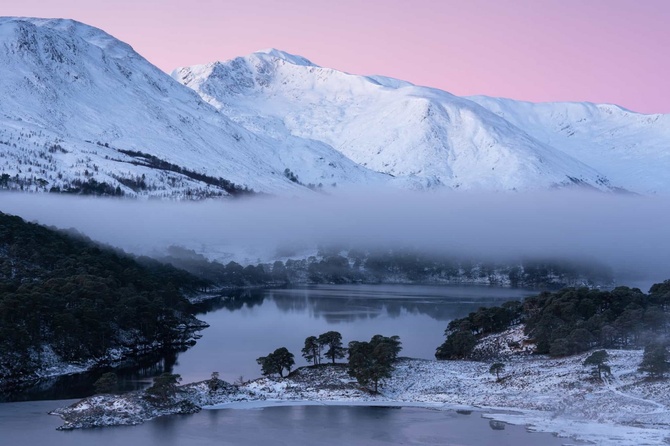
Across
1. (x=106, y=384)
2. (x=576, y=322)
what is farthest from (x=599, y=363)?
(x=106, y=384)

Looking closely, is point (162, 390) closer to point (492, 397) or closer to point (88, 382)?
point (88, 382)

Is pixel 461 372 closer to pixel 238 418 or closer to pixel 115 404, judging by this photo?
pixel 238 418

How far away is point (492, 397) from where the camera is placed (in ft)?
245

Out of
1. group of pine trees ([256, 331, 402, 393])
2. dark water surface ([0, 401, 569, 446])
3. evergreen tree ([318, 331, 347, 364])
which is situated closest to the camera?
dark water surface ([0, 401, 569, 446])

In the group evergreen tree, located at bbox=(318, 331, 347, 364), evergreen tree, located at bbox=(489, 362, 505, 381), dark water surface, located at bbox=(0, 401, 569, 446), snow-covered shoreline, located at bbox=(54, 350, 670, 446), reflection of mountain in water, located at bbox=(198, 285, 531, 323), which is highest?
reflection of mountain in water, located at bbox=(198, 285, 531, 323)

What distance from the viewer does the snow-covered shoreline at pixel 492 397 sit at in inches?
2537

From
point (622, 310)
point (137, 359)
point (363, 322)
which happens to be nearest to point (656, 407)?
point (622, 310)

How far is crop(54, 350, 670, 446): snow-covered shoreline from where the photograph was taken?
211 feet

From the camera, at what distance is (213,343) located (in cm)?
11519

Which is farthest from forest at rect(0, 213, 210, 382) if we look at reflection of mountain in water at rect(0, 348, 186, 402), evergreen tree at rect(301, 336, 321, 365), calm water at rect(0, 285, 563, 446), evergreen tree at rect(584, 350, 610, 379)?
evergreen tree at rect(584, 350, 610, 379)

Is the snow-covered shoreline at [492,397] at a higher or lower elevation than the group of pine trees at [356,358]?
lower

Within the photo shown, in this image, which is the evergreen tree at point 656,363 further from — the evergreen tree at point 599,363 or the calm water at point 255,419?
the calm water at point 255,419

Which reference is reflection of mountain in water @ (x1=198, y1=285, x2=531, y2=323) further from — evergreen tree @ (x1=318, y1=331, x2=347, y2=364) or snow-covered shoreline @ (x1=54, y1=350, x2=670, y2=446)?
snow-covered shoreline @ (x1=54, y1=350, x2=670, y2=446)

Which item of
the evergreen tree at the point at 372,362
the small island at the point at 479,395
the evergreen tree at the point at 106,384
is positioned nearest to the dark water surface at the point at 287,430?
the small island at the point at 479,395
